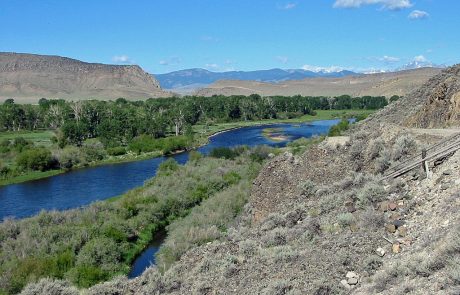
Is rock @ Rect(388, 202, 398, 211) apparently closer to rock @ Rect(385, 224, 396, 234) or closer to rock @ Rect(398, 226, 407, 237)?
rock @ Rect(385, 224, 396, 234)

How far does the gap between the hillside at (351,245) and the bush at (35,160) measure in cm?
4973

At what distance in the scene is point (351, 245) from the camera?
12.6 meters

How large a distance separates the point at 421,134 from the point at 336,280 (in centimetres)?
1230

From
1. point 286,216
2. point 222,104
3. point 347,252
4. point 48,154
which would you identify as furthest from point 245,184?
point 222,104

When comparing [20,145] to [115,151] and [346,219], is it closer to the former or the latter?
Result: [115,151]

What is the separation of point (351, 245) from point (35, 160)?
5755 cm

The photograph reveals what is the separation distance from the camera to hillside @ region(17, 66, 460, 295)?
34.0ft

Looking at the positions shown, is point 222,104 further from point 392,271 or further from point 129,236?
point 392,271

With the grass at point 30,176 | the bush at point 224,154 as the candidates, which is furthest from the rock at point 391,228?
the grass at point 30,176

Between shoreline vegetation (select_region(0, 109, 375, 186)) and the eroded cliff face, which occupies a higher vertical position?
the eroded cliff face

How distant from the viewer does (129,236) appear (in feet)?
104

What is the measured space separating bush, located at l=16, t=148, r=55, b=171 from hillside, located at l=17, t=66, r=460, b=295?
163 ft

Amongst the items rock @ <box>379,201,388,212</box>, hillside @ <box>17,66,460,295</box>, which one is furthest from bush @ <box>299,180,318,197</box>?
rock @ <box>379,201,388,212</box>

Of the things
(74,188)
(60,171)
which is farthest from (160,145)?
(74,188)
